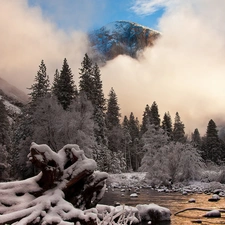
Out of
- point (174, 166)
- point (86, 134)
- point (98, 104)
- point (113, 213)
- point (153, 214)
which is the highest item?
point (98, 104)

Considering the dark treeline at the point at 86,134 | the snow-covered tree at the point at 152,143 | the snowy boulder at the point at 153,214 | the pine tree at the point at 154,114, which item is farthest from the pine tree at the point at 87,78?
the snowy boulder at the point at 153,214

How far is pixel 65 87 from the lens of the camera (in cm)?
4884

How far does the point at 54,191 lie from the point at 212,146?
2417 inches

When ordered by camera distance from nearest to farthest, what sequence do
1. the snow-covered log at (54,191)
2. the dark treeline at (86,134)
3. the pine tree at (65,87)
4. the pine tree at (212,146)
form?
the snow-covered log at (54,191) → the dark treeline at (86,134) → the pine tree at (65,87) → the pine tree at (212,146)

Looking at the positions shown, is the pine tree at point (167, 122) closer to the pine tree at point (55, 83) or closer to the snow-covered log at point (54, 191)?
the pine tree at point (55, 83)

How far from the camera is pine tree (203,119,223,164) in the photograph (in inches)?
2510

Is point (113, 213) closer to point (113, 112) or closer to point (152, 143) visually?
point (152, 143)

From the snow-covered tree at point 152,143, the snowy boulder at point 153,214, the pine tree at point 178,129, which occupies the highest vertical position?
the pine tree at point 178,129

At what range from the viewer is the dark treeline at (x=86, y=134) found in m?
36.7

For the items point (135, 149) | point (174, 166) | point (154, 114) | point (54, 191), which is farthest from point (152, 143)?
point (54, 191)

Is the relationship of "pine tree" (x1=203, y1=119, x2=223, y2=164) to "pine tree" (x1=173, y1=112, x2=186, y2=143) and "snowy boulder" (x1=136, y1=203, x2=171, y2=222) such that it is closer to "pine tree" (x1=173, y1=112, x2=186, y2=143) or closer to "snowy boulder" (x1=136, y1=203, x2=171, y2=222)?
"pine tree" (x1=173, y1=112, x2=186, y2=143)

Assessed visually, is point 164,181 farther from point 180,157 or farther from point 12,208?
point 12,208

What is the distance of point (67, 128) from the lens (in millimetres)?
36125

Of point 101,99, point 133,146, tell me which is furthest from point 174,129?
point 101,99
